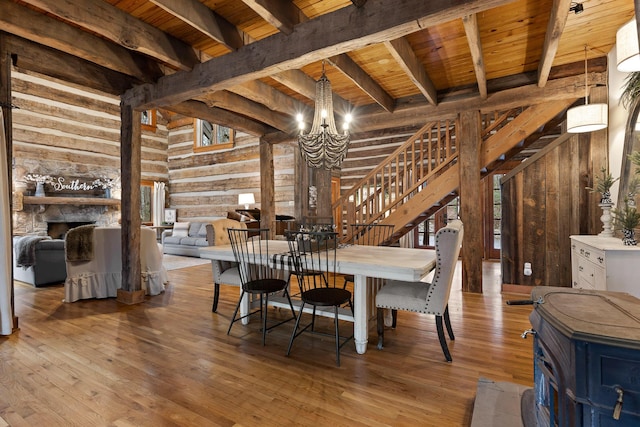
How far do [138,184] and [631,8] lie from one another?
5.23 metres

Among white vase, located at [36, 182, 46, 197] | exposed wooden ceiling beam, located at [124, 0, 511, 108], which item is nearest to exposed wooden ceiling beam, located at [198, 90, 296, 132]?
exposed wooden ceiling beam, located at [124, 0, 511, 108]

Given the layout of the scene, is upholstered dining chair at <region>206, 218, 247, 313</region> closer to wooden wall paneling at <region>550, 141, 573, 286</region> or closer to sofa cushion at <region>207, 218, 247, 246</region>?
sofa cushion at <region>207, 218, 247, 246</region>

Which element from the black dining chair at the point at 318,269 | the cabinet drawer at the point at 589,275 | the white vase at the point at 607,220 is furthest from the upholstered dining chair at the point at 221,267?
the white vase at the point at 607,220

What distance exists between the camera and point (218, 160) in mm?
8805

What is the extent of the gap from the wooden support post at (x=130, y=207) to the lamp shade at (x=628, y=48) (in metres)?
4.51

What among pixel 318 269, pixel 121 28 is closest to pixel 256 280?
pixel 318 269

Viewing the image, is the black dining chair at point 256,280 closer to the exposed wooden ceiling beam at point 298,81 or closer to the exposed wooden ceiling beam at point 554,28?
the exposed wooden ceiling beam at point 298,81

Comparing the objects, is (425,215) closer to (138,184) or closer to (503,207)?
(503,207)

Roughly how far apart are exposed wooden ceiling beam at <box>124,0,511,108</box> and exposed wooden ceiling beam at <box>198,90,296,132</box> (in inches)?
19.1

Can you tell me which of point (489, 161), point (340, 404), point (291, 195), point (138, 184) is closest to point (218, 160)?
point (291, 195)

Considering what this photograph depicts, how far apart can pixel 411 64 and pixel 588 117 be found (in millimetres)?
1764

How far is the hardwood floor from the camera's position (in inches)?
68.8

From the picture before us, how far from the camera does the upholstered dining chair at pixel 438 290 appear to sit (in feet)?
7.31

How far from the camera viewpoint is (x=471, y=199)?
4113 mm
